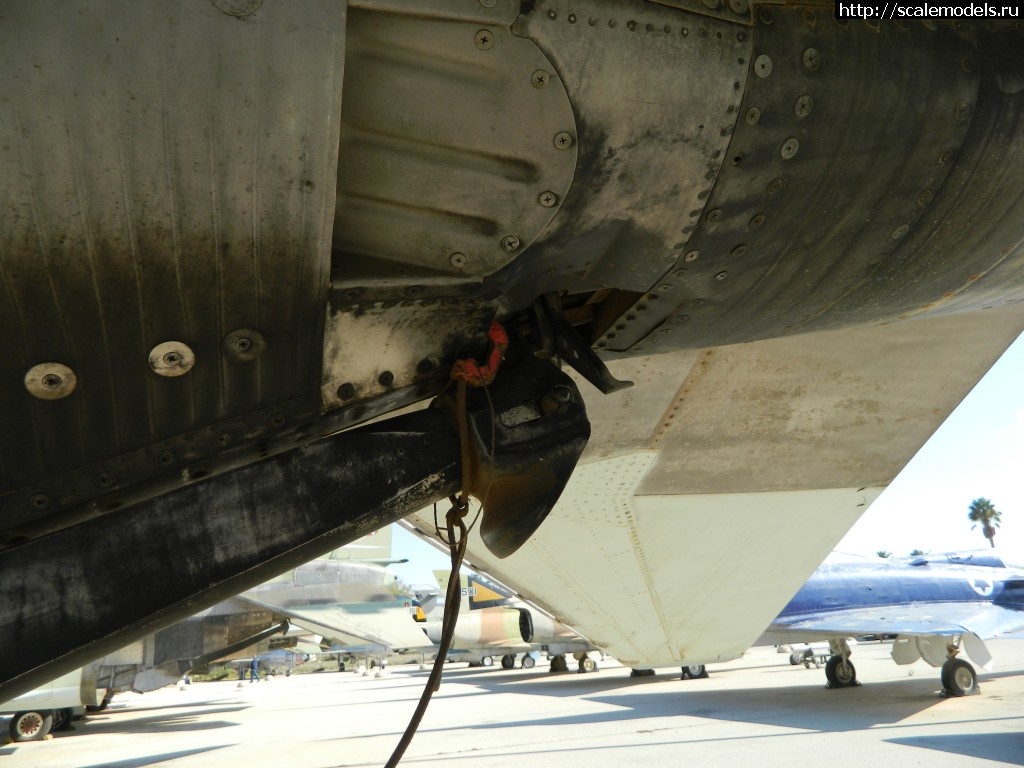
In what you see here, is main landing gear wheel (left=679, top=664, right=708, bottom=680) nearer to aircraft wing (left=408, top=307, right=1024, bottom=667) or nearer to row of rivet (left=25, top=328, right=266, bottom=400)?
aircraft wing (left=408, top=307, right=1024, bottom=667)

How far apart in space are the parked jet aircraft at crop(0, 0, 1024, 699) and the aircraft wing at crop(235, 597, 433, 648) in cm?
2777

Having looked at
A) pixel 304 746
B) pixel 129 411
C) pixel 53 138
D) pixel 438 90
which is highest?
pixel 438 90

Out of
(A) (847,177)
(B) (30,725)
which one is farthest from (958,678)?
(B) (30,725)

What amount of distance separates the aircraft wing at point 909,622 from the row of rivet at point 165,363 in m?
15.7

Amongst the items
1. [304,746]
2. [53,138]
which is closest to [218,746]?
[304,746]

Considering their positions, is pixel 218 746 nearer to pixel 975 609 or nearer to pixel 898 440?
pixel 898 440

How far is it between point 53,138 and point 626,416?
4.55 metres

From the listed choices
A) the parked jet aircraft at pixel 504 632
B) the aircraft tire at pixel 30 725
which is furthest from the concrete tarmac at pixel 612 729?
the parked jet aircraft at pixel 504 632

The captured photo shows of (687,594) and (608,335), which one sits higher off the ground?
(608,335)

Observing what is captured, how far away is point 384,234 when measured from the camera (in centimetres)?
215

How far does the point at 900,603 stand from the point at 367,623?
767 inches

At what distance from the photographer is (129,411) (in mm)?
2000

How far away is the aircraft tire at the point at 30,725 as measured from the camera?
54.2 feet

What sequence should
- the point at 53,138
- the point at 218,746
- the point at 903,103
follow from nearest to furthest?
the point at 53,138, the point at 903,103, the point at 218,746
